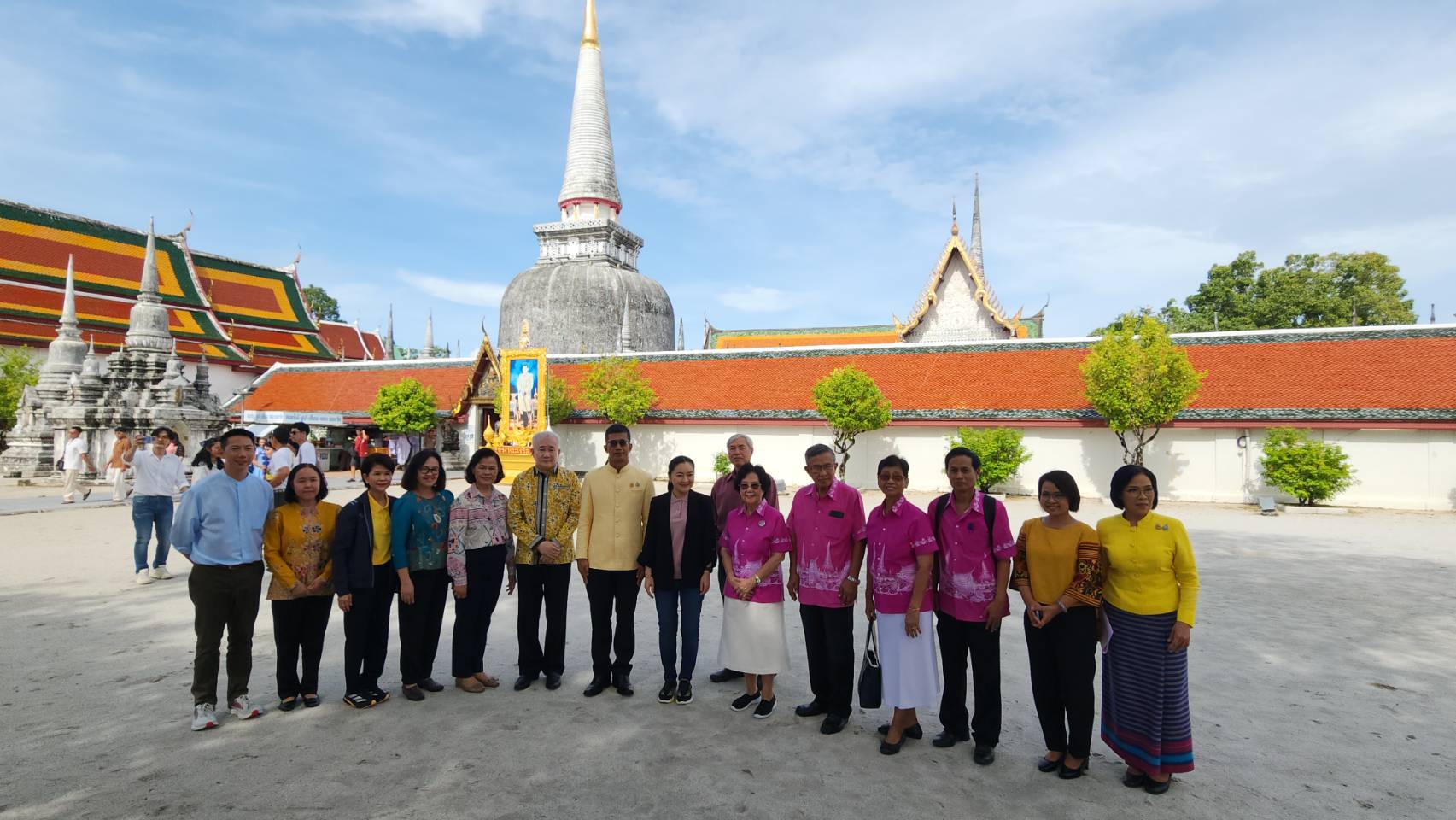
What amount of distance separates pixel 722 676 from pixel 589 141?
3947 cm

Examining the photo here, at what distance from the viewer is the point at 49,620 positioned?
686cm

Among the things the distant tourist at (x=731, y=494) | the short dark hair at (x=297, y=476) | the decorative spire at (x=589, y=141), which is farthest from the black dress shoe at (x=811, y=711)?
the decorative spire at (x=589, y=141)

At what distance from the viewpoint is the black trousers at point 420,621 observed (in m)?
4.96

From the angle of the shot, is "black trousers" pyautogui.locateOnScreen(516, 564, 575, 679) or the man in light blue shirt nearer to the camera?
the man in light blue shirt

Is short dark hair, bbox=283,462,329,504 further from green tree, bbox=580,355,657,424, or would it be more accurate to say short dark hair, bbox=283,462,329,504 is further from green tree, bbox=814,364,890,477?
green tree, bbox=580,355,657,424

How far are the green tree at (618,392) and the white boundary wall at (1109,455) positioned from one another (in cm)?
108

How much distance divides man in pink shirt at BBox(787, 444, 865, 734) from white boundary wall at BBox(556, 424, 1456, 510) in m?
16.5

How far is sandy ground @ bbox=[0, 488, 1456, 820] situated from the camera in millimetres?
3652

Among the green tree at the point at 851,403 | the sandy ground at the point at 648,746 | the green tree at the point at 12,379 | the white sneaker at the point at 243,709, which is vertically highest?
the green tree at the point at 12,379

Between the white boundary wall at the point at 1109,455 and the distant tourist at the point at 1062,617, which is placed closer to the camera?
the distant tourist at the point at 1062,617

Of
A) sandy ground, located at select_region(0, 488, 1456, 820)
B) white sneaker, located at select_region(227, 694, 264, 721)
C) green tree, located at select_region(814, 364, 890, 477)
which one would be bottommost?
sandy ground, located at select_region(0, 488, 1456, 820)

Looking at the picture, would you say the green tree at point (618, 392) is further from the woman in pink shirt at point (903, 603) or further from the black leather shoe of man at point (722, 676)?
the woman in pink shirt at point (903, 603)

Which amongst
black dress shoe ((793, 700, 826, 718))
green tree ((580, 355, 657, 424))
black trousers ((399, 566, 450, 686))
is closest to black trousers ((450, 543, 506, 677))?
black trousers ((399, 566, 450, 686))

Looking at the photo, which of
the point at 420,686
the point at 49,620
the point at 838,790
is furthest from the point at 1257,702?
the point at 49,620
